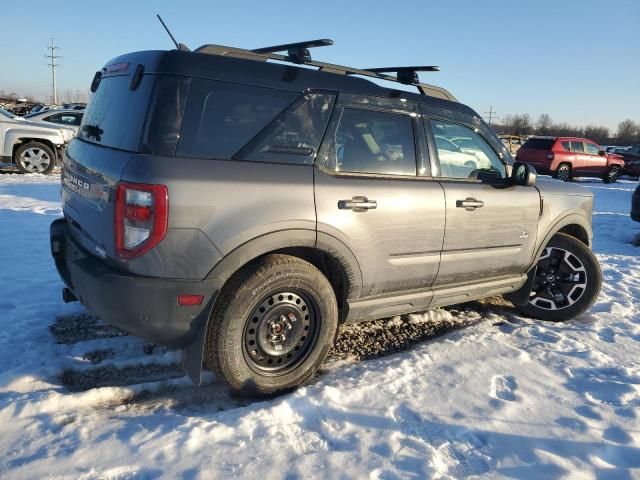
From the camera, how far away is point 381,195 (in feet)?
10.2

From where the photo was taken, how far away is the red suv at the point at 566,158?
18.5 meters

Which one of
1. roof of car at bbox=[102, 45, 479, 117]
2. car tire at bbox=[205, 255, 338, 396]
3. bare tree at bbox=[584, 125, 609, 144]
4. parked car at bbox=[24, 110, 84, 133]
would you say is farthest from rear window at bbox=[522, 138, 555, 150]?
bare tree at bbox=[584, 125, 609, 144]

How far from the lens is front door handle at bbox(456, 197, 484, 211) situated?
3503 mm

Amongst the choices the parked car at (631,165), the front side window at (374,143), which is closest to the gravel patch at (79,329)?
the front side window at (374,143)

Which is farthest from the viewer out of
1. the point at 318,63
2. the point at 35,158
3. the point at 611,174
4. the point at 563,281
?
the point at 611,174

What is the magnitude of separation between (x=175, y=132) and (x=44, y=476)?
1685mm

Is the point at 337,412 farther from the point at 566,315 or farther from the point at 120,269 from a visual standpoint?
the point at 566,315

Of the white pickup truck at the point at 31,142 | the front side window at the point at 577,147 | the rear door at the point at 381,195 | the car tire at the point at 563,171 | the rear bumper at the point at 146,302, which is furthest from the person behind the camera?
the front side window at the point at 577,147

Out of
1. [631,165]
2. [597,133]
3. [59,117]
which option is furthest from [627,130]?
[59,117]

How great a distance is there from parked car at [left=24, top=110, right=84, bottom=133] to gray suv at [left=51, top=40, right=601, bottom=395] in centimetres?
1048

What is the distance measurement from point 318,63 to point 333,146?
638 mm

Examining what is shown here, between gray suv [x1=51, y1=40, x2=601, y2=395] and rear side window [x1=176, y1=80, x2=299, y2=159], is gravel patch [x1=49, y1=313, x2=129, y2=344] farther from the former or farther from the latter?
rear side window [x1=176, y1=80, x2=299, y2=159]

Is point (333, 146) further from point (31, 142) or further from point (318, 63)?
point (31, 142)

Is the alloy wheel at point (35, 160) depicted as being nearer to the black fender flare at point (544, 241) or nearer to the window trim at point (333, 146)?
the window trim at point (333, 146)
